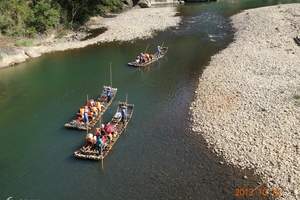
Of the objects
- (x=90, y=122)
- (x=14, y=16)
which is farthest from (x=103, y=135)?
(x=14, y=16)

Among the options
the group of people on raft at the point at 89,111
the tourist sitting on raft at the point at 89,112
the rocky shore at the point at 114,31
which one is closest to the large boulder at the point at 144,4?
the rocky shore at the point at 114,31

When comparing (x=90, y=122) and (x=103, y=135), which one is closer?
(x=103, y=135)

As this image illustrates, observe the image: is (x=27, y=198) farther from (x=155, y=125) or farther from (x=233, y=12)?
(x=233, y=12)

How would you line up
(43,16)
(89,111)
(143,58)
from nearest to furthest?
(89,111), (143,58), (43,16)
